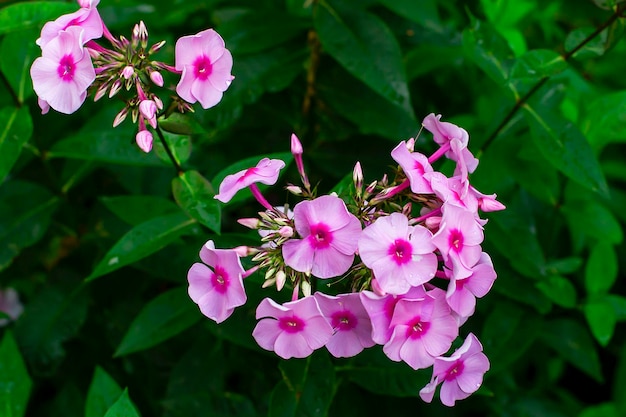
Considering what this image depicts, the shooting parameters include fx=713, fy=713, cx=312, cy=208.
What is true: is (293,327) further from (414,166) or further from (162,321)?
(162,321)

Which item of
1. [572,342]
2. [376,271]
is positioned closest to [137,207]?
[376,271]

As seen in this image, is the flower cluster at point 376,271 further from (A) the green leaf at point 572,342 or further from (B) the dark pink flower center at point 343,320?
(A) the green leaf at point 572,342

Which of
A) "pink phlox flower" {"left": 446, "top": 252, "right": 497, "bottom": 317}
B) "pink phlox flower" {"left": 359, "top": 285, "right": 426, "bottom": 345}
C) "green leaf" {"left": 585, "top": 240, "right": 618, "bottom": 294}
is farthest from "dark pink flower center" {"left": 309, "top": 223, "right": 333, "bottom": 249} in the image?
"green leaf" {"left": 585, "top": 240, "right": 618, "bottom": 294}

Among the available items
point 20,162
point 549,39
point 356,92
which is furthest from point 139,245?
point 549,39

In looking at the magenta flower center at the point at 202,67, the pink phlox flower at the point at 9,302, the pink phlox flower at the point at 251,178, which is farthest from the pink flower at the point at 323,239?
the pink phlox flower at the point at 9,302

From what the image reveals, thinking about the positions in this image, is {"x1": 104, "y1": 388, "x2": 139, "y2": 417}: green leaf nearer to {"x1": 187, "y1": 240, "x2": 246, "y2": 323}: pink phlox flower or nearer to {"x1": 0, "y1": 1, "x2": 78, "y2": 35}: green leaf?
{"x1": 187, "y1": 240, "x2": 246, "y2": 323}: pink phlox flower

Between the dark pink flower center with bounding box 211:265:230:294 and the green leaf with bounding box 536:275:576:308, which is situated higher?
the dark pink flower center with bounding box 211:265:230:294
